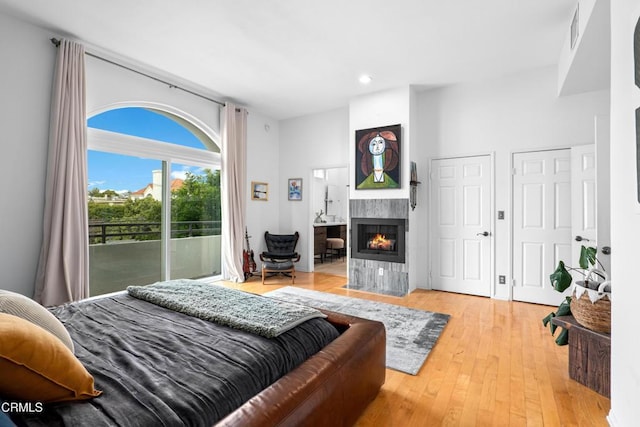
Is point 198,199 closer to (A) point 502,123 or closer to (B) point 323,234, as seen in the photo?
(B) point 323,234

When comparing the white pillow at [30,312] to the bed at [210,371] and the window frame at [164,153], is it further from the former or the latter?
the window frame at [164,153]

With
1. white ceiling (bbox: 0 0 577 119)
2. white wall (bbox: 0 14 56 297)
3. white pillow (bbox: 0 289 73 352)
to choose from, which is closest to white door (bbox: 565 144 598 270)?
white ceiling (bbox: 0 0 577 119)

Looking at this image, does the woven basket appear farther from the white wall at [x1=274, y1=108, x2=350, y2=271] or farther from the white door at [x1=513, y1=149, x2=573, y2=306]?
the white wall at [x1=274, y1=108, x2=350, y2=271]

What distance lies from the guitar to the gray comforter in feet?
11.2

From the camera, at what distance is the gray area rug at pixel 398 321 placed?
2548mm

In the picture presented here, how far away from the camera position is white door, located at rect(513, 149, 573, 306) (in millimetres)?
3867

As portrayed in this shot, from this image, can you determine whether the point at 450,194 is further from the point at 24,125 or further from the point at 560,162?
the point at 24,125

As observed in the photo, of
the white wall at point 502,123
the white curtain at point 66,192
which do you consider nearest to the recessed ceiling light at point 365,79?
the white wall at point 502,123

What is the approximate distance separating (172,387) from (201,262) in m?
4.20

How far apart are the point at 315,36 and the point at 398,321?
10.3 ft

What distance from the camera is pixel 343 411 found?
5.12 feet

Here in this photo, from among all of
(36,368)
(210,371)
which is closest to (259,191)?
(210,371)

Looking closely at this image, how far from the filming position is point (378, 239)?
491 centimetres

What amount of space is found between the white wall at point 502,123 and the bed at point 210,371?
3.17 meters
